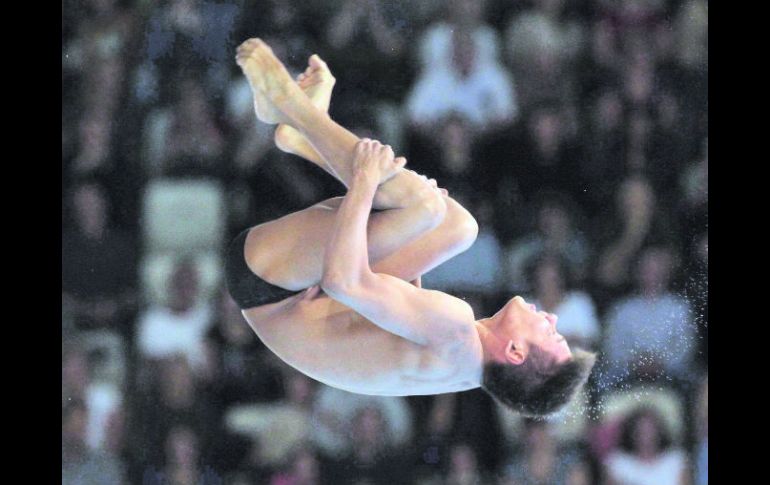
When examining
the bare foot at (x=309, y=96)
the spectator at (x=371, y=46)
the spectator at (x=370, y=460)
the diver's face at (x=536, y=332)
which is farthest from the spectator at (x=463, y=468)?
the bare foot at (x=309, y=96)

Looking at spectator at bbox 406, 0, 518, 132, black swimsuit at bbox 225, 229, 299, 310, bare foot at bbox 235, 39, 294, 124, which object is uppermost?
bare foot at bbox 235, 39, 294, 124

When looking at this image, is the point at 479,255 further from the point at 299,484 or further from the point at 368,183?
the point at 368,183

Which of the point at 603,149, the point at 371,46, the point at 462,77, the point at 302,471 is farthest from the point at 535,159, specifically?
the point at 302,471

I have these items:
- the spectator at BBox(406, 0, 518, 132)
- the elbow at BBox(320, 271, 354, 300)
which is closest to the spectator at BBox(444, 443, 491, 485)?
the spectator at BBox(406, 0, 518, 132)

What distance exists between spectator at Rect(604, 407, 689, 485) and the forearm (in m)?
1.72

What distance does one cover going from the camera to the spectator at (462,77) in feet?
11.5

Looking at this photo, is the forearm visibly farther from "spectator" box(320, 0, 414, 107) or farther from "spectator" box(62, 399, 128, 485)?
"spectator" box(62, 399, 128, 485)

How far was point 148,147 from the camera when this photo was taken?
352 cm

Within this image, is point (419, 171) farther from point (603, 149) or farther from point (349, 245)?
point (349, 245)

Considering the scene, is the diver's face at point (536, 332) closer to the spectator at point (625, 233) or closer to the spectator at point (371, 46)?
the spectator at point (625, 233)

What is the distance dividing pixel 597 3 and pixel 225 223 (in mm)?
1453

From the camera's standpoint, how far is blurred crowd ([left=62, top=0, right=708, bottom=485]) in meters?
3.37

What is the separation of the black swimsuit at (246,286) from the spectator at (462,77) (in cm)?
142

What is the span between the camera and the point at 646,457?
11.0 ft
